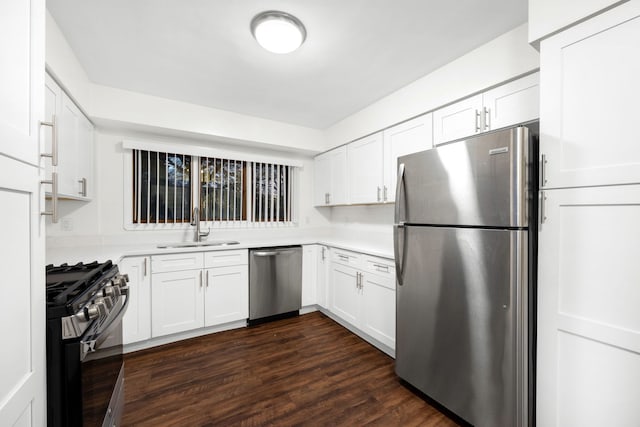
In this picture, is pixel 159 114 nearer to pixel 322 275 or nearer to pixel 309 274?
pixel 309 274

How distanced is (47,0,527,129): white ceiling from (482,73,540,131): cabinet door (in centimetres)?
37

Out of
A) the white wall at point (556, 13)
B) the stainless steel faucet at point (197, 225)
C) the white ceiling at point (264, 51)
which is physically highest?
the white ceiling at point (264, 51)

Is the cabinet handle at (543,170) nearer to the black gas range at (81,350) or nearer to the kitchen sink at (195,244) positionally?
the black gas range at (81,350)

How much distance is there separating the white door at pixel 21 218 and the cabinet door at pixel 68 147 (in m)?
1.39

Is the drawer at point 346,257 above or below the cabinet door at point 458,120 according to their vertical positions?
below

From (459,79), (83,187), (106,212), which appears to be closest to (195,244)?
(106,212)

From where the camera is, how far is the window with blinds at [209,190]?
3.01 m

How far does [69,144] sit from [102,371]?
179 cm

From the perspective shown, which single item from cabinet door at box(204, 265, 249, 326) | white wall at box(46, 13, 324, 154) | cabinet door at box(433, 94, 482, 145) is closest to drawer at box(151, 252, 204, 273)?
cabinet door at box(204, 265, 249, 326)

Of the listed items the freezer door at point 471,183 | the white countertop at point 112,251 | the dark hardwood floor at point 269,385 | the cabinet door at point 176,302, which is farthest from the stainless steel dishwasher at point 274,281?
the freezer door at point 471,183

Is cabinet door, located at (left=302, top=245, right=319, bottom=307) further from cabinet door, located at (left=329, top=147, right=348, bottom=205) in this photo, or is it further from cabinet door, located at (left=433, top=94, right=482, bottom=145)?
cabinet door, located at (left=433, top=94, right=482, bottom=145)

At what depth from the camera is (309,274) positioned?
11.1 ft

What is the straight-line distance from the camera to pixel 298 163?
389 cm

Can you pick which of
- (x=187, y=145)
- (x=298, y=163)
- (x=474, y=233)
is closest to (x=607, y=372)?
(x=474, y=233)
